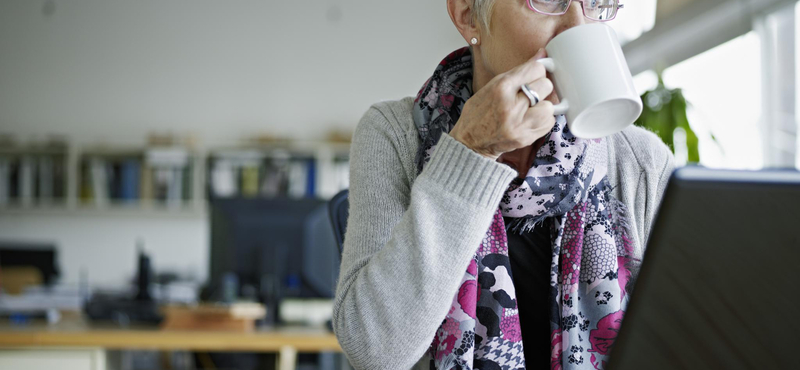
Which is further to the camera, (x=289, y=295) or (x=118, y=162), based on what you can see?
(x=118, y=162)

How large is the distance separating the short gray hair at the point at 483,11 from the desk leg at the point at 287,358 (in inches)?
62.0

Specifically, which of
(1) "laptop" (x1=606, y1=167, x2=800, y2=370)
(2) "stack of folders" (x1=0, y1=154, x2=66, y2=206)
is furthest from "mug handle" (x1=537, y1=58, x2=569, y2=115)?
(2) "stack of folders" (x1=0, y1=154, x2=66, y2=206)

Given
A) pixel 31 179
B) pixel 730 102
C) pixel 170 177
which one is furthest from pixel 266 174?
pixel 730 102

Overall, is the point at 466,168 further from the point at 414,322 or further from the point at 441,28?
the point at 441,28

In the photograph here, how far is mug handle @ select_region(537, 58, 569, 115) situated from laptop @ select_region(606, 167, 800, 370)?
0.41 meters

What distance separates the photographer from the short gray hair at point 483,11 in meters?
0.94

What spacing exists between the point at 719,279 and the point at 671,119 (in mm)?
2977

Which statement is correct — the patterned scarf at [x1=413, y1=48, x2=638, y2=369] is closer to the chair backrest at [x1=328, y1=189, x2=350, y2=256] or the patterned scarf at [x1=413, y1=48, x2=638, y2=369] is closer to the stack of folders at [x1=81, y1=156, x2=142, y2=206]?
the chair backrest at [x1=328, y1=189, x2=350, y2=256]

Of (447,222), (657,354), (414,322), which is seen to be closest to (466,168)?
(447,222)

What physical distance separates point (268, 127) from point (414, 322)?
4774 millimetres

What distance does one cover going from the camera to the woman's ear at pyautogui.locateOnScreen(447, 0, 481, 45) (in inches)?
39.3

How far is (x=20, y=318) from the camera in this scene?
253cm

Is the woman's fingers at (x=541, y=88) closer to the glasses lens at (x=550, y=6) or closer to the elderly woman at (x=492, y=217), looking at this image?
the elderly woman at (x=492, y=217)

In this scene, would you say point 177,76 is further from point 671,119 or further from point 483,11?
point 483,11
